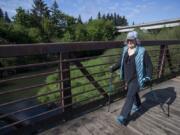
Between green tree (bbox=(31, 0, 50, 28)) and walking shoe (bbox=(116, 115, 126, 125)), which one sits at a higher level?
green tree (bbox=(31, 0, 50, 28))

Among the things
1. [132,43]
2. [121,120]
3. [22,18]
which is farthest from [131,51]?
[22,18]

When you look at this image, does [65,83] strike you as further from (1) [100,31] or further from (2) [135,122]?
(1) [100,31]

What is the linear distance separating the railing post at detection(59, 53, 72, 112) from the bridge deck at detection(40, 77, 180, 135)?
0.29m

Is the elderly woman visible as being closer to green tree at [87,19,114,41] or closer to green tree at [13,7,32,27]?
green tree at [13,7,32,27]

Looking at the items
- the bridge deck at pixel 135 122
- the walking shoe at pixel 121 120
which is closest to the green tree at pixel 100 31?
the bridge deck at pixel 135 122

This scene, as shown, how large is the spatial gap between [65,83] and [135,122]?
1.23 m

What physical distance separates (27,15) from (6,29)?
1371cm

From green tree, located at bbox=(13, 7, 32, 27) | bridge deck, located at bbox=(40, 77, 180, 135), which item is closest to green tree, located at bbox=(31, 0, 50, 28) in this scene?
green tree, located at bbox=(13, 7, 32, 27)

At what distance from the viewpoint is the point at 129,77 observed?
3248mm

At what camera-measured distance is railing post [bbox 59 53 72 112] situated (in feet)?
10.5

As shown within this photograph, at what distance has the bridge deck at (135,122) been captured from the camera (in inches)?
121

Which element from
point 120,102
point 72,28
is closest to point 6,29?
point 72,28

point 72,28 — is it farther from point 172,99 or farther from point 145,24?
point 172,99

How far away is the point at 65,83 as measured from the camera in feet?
10.8
